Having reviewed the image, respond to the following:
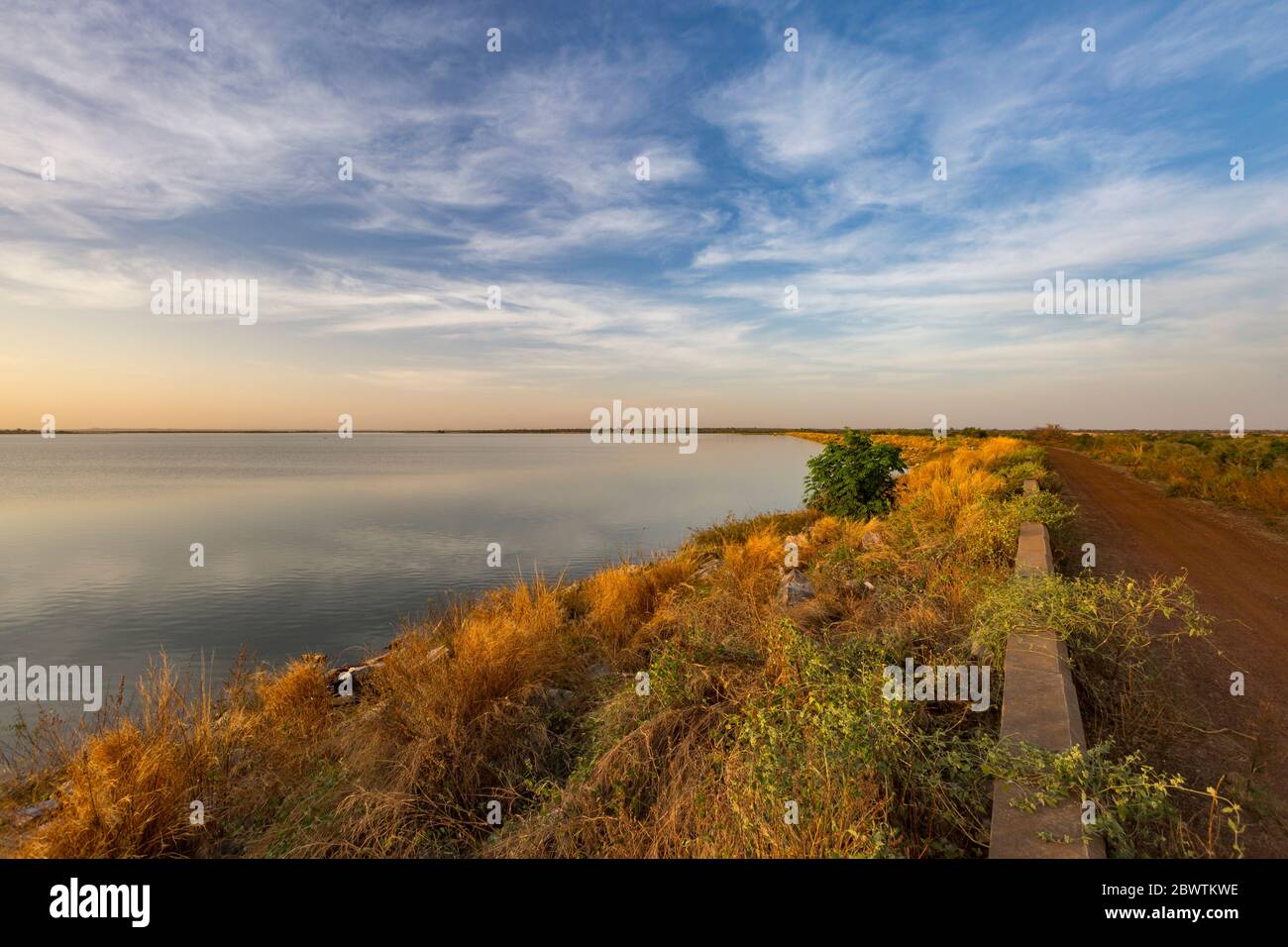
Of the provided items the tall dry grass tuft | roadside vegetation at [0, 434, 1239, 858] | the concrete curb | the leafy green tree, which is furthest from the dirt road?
the tall dry grass tuft

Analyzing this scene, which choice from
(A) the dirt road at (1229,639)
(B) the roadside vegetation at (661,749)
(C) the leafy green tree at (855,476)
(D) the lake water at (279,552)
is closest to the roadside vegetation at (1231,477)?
(A) the dirt road at (1229,639)

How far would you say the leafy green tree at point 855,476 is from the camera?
15.9 m

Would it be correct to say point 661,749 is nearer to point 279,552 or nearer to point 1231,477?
point 279,552

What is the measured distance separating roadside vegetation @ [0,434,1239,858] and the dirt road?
0.83ft

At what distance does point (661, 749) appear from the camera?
4.36m

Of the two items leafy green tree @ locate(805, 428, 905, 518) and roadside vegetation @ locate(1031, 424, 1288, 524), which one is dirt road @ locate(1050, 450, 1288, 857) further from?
leafy green tree @ locate(805, 428, 905, 518)

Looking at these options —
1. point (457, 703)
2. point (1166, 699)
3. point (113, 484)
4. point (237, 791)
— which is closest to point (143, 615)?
point (237, 791)

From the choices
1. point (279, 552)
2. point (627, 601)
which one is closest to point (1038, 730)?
point (627, 601)

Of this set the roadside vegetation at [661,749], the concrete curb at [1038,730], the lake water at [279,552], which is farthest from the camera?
the lake water at [279,552]

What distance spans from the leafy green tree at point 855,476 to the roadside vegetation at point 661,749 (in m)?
8.48

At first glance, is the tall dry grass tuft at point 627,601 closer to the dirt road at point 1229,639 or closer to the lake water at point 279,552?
the lake water at point 279,552

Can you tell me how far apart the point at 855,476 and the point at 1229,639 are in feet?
34.0

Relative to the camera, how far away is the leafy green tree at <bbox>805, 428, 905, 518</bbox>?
15898 millimetres
